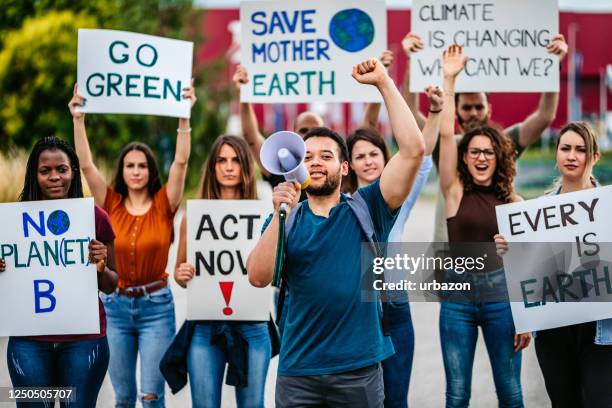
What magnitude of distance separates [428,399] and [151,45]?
10.8 ft

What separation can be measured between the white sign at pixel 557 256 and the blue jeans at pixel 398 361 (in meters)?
0.61

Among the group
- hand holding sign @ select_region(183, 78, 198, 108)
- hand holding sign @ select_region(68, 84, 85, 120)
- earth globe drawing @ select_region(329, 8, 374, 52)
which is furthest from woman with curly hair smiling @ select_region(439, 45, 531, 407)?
Result: hand holding sign @ select_region(68, 84, 85, 120)

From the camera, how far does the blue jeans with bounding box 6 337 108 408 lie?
3.90 meters

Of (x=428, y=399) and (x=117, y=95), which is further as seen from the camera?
(x=428, y=399)

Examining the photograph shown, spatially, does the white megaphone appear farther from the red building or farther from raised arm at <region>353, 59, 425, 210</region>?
the red building

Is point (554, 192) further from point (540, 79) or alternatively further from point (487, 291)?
point (540, 79)

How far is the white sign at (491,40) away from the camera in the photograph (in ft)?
18.5

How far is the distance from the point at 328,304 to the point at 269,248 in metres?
0.34

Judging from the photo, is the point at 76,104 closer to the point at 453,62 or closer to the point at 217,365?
the point at 217,365

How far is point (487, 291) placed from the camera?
14.8 ft

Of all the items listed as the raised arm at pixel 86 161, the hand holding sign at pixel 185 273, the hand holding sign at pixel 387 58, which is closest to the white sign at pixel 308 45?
the hand holding sign at pixel 387 58

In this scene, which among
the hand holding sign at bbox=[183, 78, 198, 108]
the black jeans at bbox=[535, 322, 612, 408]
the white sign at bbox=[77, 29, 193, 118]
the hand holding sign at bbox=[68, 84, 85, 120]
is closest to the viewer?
the black jeans at bbox=[535, 322, 612, 408]

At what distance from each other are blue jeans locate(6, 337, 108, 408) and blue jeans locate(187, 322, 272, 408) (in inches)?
23.8

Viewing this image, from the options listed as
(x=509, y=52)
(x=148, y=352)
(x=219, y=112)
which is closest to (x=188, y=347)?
(x=148, y=352)
